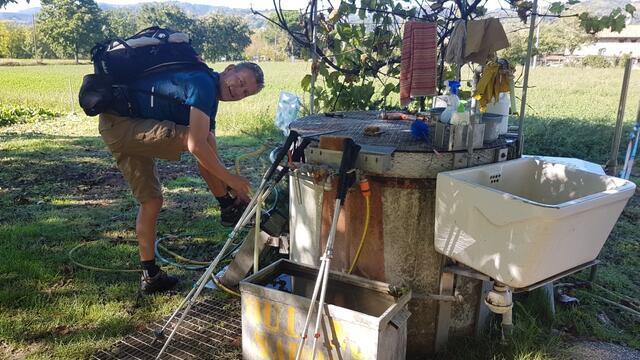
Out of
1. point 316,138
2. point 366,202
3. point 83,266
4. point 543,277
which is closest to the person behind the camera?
point 543,277

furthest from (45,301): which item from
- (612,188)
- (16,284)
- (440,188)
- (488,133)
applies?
(612,188)

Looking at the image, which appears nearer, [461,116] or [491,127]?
[461,116]

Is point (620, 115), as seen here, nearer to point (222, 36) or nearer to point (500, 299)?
point (500, 299)

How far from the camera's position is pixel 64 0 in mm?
74250

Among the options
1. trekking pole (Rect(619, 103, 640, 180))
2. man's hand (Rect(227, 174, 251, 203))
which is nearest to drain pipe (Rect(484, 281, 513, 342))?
man's hand (Rect(227, 174, 251, 203))

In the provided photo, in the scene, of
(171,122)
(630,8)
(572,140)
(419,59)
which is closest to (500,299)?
(419,59)

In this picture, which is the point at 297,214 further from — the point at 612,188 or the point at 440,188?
the point at 612,188

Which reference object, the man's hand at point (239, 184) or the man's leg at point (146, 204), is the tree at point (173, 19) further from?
the man's hand at point (239, 184)

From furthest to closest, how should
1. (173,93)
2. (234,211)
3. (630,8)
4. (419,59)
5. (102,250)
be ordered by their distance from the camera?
(102,250) < (630,8) < (419,59) < (234,211) < (173,93)

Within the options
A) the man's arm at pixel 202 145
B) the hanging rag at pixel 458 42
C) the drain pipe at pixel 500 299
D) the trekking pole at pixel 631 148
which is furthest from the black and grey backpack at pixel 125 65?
the trekking pole at pixel 631 148

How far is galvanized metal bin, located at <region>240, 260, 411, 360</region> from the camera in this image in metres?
2.23

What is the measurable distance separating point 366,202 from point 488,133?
910mm

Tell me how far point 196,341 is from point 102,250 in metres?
1.79

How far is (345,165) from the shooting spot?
7.73ft
